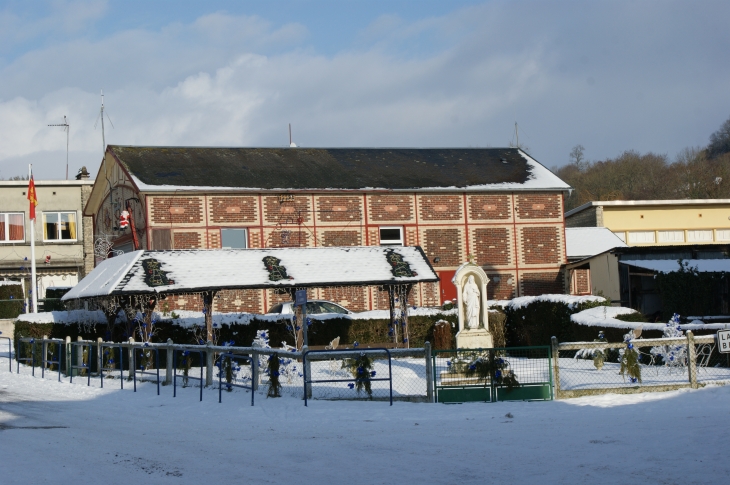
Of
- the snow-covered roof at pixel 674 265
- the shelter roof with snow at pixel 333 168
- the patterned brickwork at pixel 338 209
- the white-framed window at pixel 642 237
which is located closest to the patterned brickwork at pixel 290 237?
the patterned brickwork at pixel 338 209

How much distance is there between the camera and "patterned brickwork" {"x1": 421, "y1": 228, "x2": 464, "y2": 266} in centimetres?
3472

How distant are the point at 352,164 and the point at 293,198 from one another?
4354mm

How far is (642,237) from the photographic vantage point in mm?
48906

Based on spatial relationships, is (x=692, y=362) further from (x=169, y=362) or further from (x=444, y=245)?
(x=444, y=245)

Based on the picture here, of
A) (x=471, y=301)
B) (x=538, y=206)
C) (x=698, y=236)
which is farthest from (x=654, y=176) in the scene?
(x=471, y=301)

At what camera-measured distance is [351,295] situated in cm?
3338

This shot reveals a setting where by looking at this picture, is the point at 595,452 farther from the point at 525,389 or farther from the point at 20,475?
the point at 20,475

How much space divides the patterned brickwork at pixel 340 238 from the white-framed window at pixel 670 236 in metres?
22.9

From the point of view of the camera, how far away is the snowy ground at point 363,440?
9.03 m


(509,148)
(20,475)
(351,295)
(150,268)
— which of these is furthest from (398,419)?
(509,148)

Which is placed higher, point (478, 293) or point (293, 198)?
point (293, 198)

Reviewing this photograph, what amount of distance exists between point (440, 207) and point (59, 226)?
23993 millimetres

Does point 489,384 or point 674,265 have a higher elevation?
point 674,265

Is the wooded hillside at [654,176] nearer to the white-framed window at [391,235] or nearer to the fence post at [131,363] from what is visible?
the white-framed window at [391,235]
